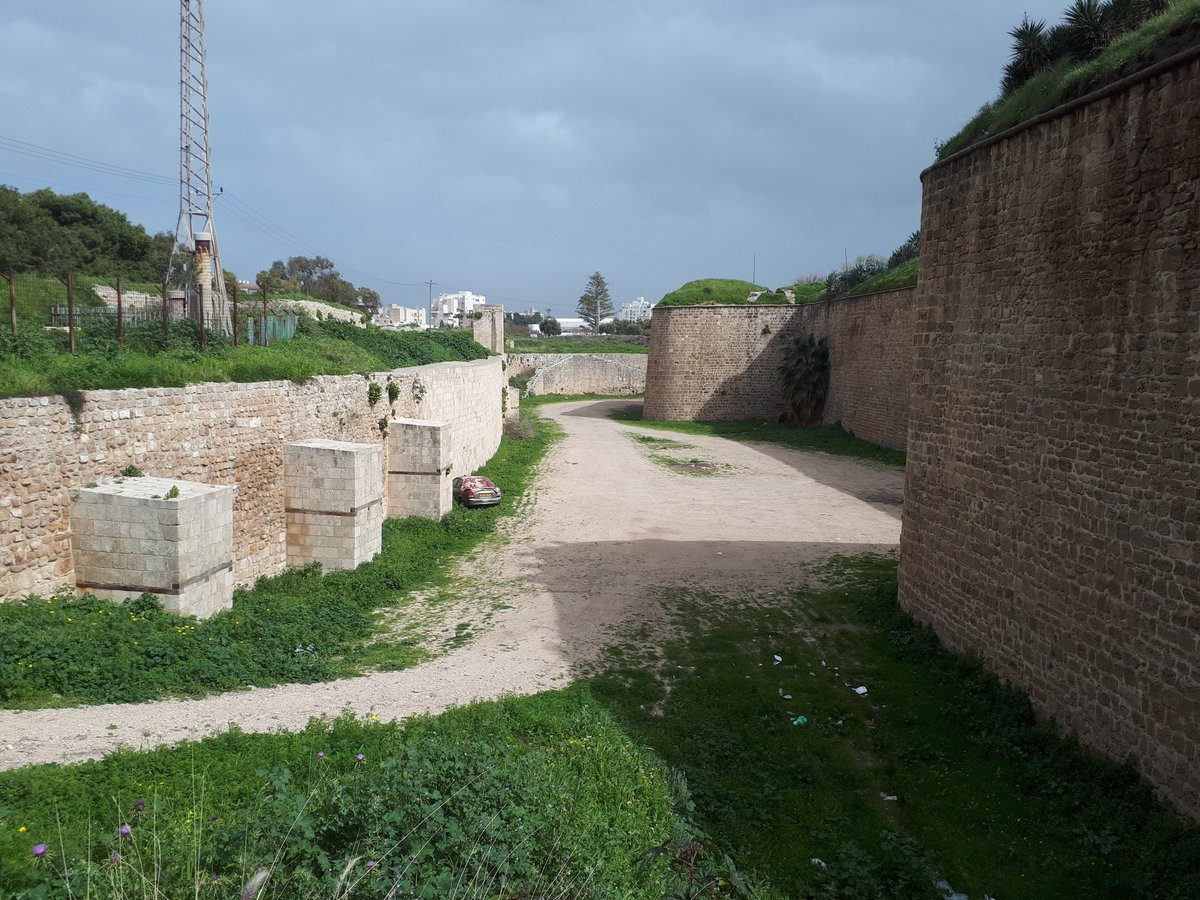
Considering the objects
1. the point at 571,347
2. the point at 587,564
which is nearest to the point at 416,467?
the point at 587,564

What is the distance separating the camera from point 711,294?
3328 cm

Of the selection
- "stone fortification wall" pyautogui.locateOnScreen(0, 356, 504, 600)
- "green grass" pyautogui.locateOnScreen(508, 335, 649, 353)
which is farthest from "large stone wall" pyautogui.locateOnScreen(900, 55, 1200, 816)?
"green grass" pyautogui.locateOnScreen(508, 335, 649, 353)

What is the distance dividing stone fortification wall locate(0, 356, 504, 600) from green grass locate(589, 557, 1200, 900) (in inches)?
204

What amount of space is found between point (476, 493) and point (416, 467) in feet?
6.17

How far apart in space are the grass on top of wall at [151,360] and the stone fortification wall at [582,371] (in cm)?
2924

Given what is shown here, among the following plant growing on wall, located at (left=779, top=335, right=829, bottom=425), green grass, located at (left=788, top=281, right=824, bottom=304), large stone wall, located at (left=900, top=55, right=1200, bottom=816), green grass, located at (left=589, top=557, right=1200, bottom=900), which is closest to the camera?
green grass, located at (left=589, top=557, right=1200, bottom=900)

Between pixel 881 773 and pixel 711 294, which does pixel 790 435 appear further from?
pixel 881 773

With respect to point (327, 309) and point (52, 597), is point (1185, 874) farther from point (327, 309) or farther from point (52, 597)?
point (327, 309)

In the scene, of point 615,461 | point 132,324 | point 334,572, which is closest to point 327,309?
point 615,461

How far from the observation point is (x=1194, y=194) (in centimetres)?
502

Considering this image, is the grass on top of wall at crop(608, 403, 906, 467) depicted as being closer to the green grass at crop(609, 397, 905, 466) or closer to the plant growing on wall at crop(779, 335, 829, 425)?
the green grass at crop(609, 397, 905, 466)

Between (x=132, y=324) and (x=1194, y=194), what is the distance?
1172 cm

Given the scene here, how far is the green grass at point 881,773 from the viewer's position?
4.86m

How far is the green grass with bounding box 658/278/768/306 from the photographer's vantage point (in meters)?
32.8
